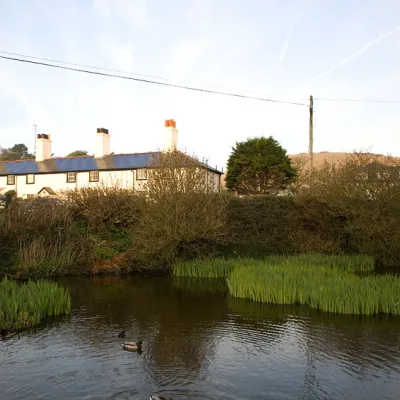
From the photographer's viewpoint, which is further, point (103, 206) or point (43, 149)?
point (43, 149)

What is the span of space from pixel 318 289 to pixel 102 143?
3424 cm

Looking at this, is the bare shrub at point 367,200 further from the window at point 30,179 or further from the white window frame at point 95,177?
the window at point 30,179

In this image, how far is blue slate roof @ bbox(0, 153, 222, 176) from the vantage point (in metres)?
39.7

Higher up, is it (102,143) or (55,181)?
(102,143)

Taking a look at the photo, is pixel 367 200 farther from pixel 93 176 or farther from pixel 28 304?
→ pixel 93 176

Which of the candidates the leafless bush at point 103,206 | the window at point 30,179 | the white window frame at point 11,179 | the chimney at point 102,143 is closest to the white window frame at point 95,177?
the chimney at point 102,143

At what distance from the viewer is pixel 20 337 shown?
28.7 ft

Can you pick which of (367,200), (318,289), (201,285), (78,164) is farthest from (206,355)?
(78,164)

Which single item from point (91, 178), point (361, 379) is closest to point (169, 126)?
point (91, 178)

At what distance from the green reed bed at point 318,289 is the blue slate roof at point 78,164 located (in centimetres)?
2660

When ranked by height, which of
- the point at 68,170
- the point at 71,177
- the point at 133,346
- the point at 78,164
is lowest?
the point at 133,346

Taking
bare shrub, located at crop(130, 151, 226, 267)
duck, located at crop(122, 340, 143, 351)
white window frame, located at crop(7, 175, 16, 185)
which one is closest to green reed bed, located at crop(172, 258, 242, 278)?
bare shrub, located at crop(130, 151, 226, 267)

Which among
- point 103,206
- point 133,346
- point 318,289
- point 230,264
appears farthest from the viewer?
point 103,206

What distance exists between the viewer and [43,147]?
43.8 meters
